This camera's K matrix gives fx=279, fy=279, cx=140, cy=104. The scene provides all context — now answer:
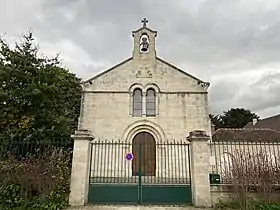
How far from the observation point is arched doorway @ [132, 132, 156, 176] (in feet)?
57.0

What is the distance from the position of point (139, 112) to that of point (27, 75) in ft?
26.0

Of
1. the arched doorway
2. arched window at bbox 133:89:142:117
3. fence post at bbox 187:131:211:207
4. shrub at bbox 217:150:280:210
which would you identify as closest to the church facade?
arched window at bbox 133:89:142:117

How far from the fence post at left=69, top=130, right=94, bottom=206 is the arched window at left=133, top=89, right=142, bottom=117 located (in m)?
9.36

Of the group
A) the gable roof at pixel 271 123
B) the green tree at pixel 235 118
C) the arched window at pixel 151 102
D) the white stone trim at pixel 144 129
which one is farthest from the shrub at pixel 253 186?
the green tree at pixel 235 118

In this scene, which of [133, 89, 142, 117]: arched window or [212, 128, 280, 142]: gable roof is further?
[212, 128, 280, 142]: gable roof

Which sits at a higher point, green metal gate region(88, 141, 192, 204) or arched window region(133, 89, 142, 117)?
arched window region(133, 89, 142, 117)

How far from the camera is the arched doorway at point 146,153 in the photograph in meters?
17.4

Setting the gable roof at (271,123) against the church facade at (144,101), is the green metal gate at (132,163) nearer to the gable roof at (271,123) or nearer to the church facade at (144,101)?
the church facade at (144,101)

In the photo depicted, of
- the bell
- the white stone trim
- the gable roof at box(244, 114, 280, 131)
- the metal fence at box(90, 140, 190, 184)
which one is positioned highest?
the bell

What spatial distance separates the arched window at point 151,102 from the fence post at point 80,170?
31.4 feet

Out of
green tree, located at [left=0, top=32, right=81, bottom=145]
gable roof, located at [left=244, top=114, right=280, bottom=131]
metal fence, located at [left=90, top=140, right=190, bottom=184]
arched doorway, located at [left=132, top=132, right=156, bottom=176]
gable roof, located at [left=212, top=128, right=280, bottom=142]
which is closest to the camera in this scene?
green tree, located at [left=0, top=32, right=81, bottom=145]

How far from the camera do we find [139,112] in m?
18.7

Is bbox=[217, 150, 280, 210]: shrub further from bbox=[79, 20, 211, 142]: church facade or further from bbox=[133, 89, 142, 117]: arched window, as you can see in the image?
bbox=[133, 89, 142, 117]: arched window

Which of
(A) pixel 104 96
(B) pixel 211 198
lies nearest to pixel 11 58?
(A) pixel 104 96
